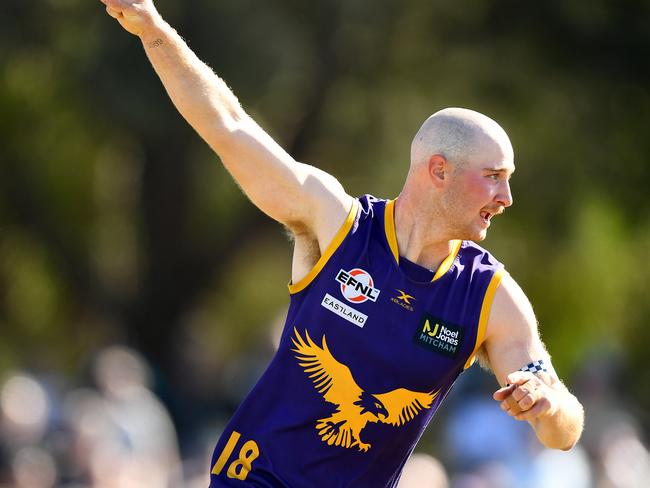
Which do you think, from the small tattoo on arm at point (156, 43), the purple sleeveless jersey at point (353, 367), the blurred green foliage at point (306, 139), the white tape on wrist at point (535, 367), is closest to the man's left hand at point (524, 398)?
the white tape on wrist at point (535, 367)

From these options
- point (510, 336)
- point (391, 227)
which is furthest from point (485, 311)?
point (391, 227)

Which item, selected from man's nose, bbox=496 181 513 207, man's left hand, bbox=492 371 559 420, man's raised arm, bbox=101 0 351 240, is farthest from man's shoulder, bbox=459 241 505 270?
man's left hand, bbox=492 371 559 420

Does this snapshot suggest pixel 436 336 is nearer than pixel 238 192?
Yes

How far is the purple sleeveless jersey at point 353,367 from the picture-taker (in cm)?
523

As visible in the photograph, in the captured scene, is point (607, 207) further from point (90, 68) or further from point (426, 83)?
point (90, 68)

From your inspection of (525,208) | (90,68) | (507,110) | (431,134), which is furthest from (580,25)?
(431,134)

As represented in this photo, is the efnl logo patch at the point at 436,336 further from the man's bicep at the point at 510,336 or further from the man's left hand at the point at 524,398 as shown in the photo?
the man's left hand at the point at 524,398

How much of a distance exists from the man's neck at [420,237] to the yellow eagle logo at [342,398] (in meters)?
0.56

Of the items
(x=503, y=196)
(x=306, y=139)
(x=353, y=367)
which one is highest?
(x=306, y=139)

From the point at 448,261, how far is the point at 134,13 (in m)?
1.71

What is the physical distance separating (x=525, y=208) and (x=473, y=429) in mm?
7644

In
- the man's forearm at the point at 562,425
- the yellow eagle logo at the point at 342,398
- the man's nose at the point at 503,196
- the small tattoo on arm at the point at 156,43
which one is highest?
the man's nose at the point at 503,196

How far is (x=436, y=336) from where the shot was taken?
525 cm

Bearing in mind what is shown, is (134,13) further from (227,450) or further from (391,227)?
(227,450)
